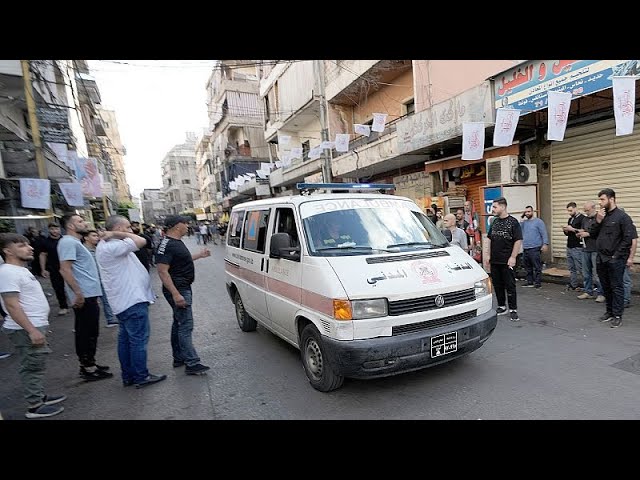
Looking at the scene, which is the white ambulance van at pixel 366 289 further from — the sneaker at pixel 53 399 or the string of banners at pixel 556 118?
the string of banners at pixel 556 118

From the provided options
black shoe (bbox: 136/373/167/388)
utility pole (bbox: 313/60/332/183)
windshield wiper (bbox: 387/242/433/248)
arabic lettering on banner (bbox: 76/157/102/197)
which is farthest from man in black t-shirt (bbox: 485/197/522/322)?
arabic lettering on banner (bbox: 76/157/102/197)

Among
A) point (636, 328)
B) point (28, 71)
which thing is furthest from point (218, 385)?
point (28, 71)

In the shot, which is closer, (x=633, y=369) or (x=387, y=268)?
(x=387, y=268)

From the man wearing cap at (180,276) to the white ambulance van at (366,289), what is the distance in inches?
38.8

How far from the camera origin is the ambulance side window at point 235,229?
5.68 m

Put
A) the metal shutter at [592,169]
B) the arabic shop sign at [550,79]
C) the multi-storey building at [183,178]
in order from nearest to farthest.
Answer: the arabic shop sign at [550,79] → the metal shutter at [592,169] → the multi-storey building at [183,178]

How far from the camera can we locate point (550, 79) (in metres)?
7.08

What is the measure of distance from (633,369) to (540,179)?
7.23 m

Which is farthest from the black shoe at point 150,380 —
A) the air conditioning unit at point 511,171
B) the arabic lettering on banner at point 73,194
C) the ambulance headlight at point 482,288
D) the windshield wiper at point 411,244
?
the arabic lettering on banner at point 73,194

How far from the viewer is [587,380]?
3.37 metres

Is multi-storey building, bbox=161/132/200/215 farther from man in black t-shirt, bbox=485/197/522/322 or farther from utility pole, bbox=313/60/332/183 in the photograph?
man in black t-shirt, bbox=485/197/522/322

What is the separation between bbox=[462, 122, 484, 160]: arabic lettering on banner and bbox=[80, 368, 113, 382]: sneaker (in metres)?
8.48

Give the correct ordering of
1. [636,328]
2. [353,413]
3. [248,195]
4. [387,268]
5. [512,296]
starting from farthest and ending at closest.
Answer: [248,195], [512,296], [636,328], [387,268], [353,413]

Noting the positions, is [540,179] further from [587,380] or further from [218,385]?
[218,385]
